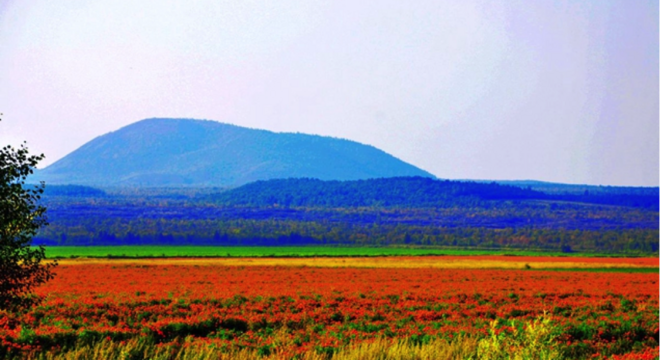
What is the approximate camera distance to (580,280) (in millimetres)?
45406

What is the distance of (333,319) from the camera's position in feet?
84.5

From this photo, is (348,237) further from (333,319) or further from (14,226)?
(14,226)

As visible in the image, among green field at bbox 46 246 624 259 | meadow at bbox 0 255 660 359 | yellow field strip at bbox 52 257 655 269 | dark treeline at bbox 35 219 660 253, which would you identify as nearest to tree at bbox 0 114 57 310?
meadow at bbox 0 255 660 359

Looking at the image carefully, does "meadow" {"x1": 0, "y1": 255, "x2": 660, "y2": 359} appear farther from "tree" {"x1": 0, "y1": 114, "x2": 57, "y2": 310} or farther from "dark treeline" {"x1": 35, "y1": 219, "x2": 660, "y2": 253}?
"dark treeline" {"x1": 35, "y1": 219, "x2": 660, "y2": 253}

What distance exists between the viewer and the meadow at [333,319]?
16.1 m

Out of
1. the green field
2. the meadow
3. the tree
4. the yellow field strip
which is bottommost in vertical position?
the green field

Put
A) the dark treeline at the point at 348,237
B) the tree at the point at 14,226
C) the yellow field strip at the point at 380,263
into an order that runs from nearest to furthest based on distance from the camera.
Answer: the tree at the point at 14,226 < the yellow field strip at the point at 380,263 < the dark treeline at the point at 348,237

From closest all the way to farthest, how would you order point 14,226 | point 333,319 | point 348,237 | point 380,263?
point 14,226
point 333,319
point 380,263
point 348,237

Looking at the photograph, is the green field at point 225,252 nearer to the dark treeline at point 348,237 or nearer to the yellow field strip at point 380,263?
the yellow field strip at point 380,263

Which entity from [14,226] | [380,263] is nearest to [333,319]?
[14,226]

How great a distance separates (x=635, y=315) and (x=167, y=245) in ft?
364

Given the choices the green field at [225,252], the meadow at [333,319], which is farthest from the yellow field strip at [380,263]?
the meadow at [333,319]

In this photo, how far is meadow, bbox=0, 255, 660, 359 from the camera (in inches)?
634

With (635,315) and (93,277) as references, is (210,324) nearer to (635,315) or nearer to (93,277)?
(635,315)
